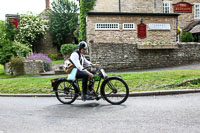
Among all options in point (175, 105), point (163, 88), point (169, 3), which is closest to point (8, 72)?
point (163, 88)

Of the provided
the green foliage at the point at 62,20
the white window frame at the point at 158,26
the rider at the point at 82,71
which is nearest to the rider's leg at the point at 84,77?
the rider at the point at 82,71

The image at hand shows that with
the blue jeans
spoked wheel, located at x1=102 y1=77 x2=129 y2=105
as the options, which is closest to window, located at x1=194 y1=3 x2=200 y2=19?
spoked wheel, located at x1=102 y1=77 x2=129 y2=105

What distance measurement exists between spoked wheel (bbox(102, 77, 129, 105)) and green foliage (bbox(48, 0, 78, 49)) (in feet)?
89.4

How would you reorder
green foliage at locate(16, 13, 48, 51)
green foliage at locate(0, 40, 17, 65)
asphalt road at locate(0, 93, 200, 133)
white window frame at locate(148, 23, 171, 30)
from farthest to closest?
green foliage at locate(16, 13, 48, 51)
white window frame at locate(148, 23, 171, 30)
green foliage at locate(0, 40, 17, 65)
asphalt road at locate(0, 93, 200, 133)

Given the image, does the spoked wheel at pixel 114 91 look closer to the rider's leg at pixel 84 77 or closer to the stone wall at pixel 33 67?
the rider's leg at pixel 84 77

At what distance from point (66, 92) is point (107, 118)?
238 centimetres

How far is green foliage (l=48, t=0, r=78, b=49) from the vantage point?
33500 mm

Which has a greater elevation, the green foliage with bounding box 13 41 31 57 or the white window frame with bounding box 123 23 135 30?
the white window frame with bounding box 123 23 135 30

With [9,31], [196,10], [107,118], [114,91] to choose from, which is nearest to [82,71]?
[114,91]

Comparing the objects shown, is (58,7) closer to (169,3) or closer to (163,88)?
(169,3)

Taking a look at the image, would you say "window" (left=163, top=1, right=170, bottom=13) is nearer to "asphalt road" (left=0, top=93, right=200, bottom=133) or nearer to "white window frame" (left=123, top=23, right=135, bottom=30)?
"white window frame" (left=123, top=23, right=135, bottom=30)

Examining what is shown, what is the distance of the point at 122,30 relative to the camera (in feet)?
68.9

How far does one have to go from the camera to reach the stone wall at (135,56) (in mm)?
16562

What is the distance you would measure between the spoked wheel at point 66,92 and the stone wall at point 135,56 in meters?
8.86
